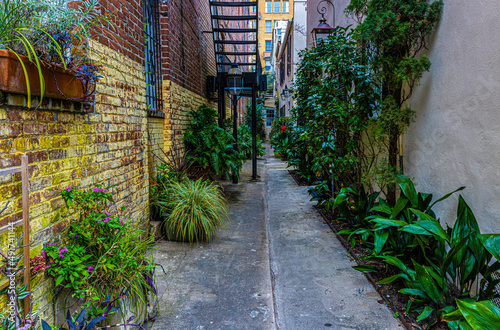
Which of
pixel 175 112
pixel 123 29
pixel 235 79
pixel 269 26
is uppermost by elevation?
pixel 269 26

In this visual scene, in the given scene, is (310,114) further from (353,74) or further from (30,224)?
(30,224)

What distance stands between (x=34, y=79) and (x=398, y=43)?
3.10 metres

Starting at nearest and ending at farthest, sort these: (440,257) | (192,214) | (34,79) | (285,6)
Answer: (34,79), (440,257), (192,214), (285,6)

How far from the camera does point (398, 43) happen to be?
127 inches

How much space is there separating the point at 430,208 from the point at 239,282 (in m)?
1.91

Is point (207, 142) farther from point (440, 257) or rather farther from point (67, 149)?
point (440, 257)

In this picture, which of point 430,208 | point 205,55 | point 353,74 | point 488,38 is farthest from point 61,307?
point 205,55

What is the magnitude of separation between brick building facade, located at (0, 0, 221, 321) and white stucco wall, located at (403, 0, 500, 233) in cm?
267

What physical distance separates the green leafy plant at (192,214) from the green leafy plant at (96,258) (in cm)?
162

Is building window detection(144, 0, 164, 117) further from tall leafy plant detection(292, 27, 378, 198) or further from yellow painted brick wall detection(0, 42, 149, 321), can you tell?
tall leafy plant detection(292, 27, 378, 198)

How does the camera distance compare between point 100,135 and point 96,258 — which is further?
point 100,135

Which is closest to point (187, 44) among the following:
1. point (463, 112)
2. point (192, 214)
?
point (192, 214)

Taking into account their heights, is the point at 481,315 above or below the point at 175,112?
below

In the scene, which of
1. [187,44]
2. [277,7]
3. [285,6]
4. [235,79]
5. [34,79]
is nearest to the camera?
[34,79]
